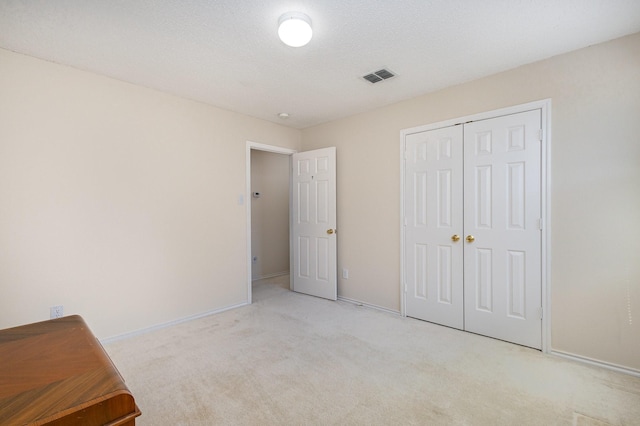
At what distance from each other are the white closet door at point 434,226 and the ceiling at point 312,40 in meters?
0.66

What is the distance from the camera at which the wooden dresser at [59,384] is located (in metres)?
0.67

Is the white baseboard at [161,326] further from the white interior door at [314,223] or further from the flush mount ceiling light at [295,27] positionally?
the flush mount ceiling light at [295,27]

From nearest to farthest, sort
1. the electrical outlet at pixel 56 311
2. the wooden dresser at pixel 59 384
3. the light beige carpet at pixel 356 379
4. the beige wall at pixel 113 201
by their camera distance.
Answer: the wooden dresser at pixel 59 384 < the light beige carpet at pixel 356 379 < the beige wall at pixel 113 201 < the electrical outlet at pixel 56 311

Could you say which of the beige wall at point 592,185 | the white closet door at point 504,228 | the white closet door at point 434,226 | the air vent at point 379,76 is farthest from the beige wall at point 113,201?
the beige wall at point 592,185

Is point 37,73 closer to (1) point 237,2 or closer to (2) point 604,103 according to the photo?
(1) point 237,2

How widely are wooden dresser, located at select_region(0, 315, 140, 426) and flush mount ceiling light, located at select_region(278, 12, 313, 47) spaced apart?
6.43ft

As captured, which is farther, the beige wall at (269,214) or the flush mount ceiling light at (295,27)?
the beige wall at (269,214)

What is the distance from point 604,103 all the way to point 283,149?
3.46 m

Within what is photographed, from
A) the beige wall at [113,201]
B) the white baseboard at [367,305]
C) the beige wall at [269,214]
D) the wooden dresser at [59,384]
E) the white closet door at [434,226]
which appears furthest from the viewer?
the beige wall at [269,214]

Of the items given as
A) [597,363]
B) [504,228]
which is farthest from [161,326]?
[597,363]

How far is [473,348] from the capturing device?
103 inches

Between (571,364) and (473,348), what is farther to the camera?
(473,348)

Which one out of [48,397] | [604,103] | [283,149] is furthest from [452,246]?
[48,397]

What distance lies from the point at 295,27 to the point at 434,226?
2330 mm
